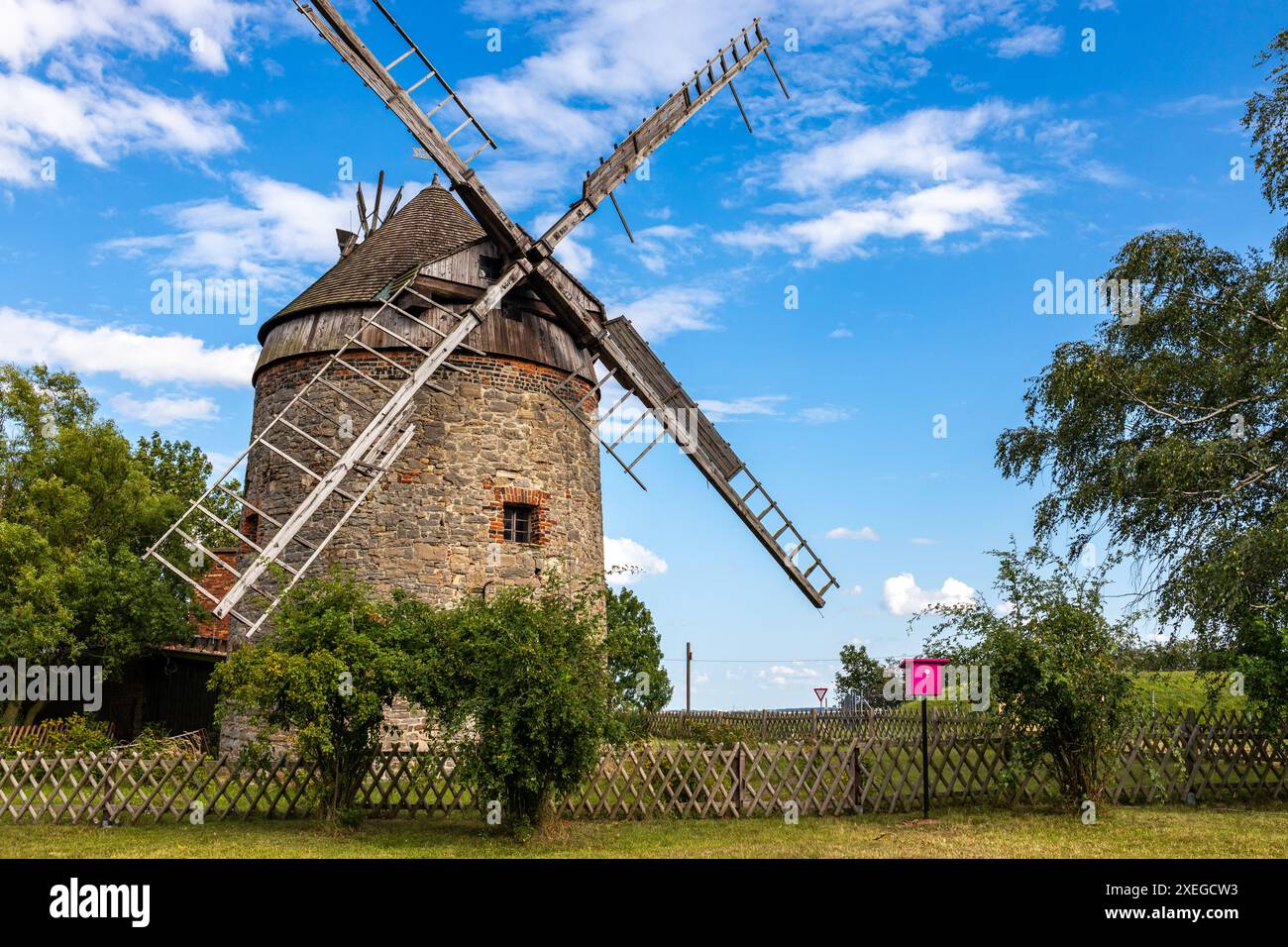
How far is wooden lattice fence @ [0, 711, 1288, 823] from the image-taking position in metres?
13.9

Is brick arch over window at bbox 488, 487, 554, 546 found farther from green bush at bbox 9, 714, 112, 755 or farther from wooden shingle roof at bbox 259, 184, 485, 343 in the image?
green bush at bbox 9, 714, 112, 755

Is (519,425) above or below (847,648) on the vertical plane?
above

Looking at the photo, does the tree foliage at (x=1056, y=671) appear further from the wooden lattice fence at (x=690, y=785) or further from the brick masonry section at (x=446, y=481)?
the brick masonry section at (x=446, y=481)

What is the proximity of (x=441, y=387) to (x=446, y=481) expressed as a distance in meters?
1.67

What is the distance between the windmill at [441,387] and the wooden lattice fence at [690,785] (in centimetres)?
345

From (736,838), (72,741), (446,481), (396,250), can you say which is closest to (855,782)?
(736,838)

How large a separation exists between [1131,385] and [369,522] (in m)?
15.1

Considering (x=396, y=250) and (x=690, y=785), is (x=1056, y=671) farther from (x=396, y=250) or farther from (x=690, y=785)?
(x=396, y=250)

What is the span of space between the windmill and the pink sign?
6.34m

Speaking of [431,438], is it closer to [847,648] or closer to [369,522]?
[369,522]

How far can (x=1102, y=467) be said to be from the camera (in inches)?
855

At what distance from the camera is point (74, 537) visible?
2675 centimetres
